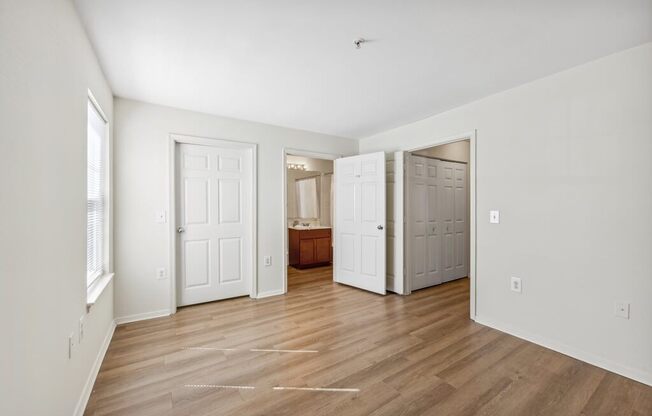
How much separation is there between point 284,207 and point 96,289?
7.29 feet

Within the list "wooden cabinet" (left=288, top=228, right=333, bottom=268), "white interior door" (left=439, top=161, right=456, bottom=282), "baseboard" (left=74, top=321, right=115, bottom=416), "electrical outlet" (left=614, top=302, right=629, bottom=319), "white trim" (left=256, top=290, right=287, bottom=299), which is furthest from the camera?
"wooden cabinet" (left=288, top=228, right=333, bottom=268)

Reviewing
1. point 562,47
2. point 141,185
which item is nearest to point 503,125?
point 562,47

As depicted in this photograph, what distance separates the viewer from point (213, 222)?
3.62 meters

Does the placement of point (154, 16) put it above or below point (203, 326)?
above

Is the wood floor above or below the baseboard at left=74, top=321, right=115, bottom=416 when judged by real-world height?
below

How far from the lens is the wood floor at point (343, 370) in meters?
1.75

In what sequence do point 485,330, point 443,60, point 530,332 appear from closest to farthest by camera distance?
point 443,60, point 530,332, point 485,330

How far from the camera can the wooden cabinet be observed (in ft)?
18.5

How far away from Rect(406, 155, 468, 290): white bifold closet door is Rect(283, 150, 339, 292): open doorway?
1.79 m

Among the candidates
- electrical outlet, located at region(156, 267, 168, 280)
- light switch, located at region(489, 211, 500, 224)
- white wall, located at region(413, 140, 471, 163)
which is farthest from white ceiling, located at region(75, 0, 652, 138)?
electrical outlet, located at region(156, 267, 168, 280)

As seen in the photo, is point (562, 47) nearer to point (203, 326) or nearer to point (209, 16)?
point (209, 16)

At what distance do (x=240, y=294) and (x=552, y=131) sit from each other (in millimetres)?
3779

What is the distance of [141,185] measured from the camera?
307 cm

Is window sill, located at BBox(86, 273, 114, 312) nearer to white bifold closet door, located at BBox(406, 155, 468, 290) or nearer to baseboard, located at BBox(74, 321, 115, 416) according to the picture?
baseboard, located at BBox(74, 321, 115, 416)
